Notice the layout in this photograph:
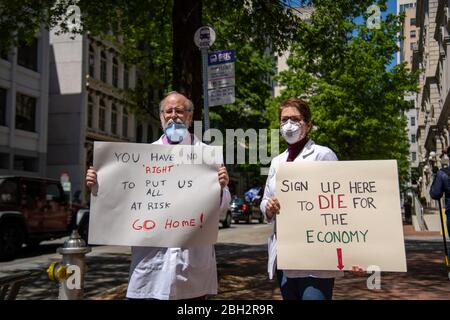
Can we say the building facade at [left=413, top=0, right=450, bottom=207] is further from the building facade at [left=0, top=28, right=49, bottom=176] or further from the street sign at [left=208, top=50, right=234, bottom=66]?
the street sign at [left=208, top=50, right=234, bottom=66]

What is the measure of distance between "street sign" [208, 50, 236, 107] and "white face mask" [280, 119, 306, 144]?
3578 millimetres

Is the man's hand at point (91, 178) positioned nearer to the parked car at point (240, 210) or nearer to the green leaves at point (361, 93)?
the green leaves at point (361, 93)

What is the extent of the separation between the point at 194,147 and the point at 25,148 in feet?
93.2

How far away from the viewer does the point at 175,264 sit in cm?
336

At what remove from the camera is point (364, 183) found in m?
3.59

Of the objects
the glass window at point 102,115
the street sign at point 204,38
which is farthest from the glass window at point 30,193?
the glass window at point 102,115

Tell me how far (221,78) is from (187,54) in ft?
4.95

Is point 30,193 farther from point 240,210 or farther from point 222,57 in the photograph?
point 240,210

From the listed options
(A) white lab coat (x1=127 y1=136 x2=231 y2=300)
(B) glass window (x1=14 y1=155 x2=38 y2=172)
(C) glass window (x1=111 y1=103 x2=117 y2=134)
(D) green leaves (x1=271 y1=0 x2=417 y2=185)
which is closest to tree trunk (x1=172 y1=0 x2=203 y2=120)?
(A) white lab coat (x1=127 y1=136 x2=231 y2=300)

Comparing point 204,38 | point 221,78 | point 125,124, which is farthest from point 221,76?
point 125,124

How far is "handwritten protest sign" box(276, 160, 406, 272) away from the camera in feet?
11.5

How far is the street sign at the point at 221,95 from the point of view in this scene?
716 cm

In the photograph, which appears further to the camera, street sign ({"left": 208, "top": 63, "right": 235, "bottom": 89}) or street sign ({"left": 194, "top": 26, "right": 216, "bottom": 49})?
street sign ({"left": 194, "top": 26, "right": 216, "bottom": 49})
